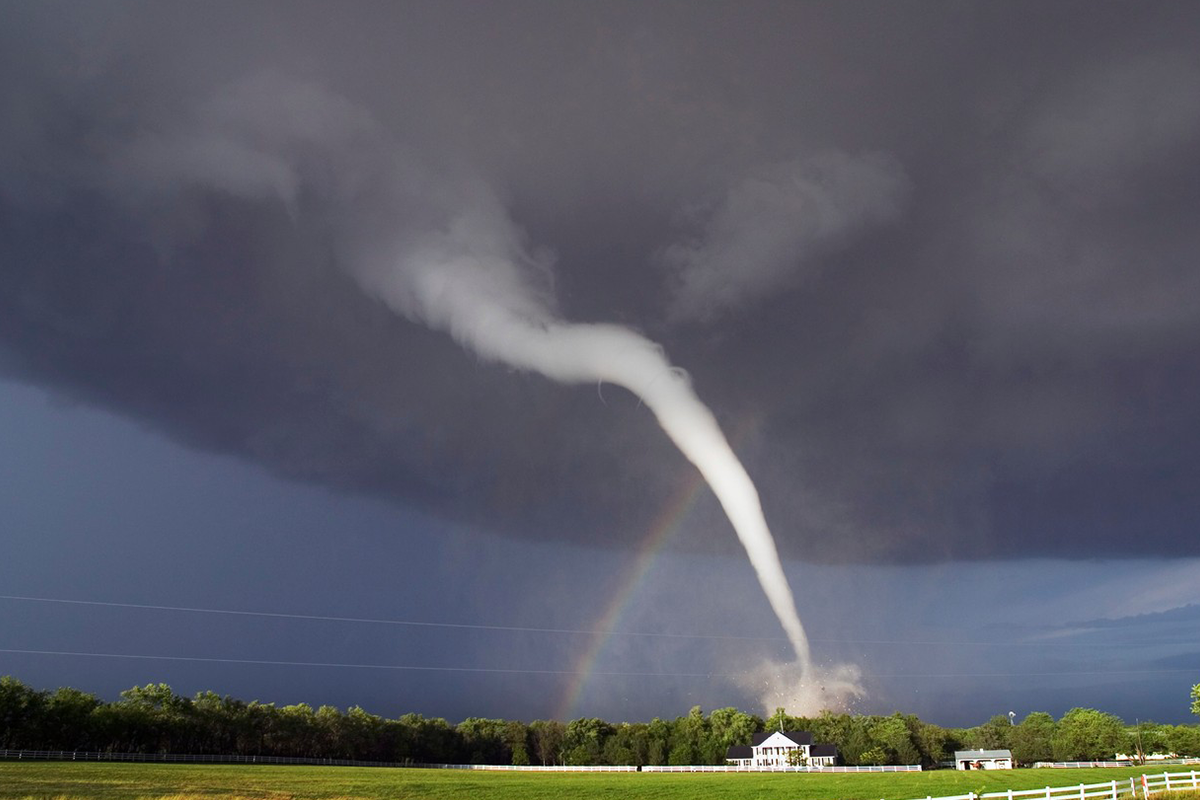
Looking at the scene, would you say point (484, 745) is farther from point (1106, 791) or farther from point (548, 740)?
point (1106, 791)

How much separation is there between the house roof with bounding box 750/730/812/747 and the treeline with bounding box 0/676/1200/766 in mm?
4821

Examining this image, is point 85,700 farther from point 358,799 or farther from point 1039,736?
point 1039,736

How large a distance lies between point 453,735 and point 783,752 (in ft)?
216

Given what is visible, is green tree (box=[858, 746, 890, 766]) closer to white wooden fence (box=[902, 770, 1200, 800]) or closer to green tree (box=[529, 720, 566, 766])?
green tree (box=[529, 720, 566, 766])

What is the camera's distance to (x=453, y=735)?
175 meters

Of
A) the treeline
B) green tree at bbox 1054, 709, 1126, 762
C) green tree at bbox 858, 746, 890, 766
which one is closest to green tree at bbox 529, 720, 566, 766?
the treeline

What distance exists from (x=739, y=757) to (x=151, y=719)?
110041 mm

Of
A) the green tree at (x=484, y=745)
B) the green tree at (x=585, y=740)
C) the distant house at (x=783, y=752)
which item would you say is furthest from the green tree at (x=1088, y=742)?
the green tree at (x=484, y=745)

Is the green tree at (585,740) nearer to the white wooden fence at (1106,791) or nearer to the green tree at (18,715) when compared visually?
the green tree at (18,715)

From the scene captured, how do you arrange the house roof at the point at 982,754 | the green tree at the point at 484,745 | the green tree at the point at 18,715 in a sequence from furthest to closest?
the green tree at the point at 484,745, the house roof at the point at 982,754, the green tree at the point at 18,715

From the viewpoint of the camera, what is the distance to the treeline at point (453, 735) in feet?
404

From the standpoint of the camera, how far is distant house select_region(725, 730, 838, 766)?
6577 inches

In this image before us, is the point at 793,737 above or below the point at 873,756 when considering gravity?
above

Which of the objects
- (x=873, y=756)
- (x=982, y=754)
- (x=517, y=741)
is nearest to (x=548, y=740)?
(x=517, y=741)
